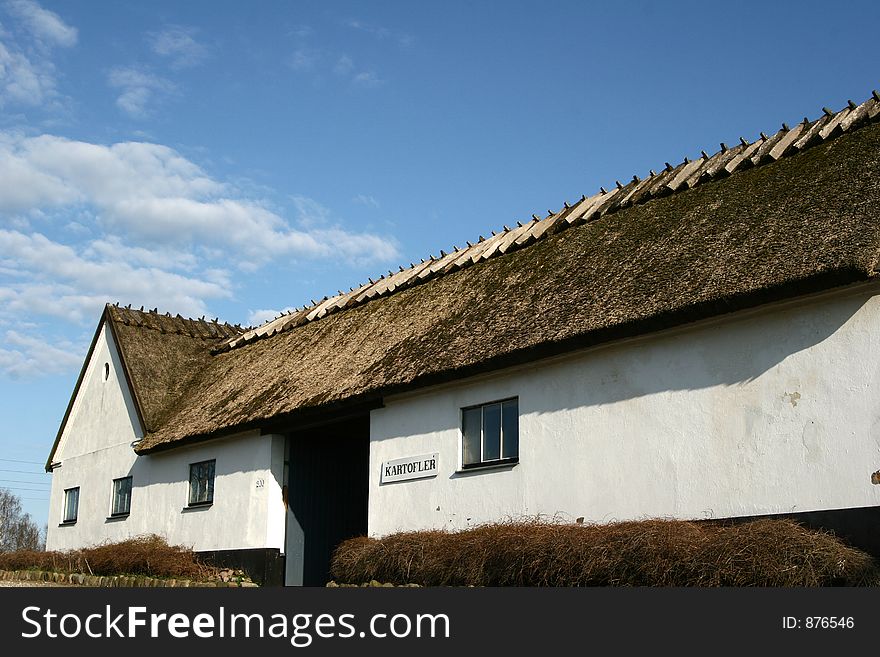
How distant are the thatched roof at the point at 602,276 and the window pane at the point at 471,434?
0.81 m

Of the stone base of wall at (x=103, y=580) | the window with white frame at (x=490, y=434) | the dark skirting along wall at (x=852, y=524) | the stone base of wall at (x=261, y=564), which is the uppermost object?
the window with white frame at (x=490, y=434)

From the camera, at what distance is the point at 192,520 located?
22812mm

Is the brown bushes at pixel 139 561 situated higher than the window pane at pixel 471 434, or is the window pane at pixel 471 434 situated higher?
the window pane at pixel 471 434

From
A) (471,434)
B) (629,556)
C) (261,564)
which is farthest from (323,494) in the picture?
(629,556)

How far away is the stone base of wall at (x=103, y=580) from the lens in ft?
62.1

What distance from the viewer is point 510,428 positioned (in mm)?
16109

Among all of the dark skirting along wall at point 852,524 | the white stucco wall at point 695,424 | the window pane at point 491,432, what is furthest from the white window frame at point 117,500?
the dark skirting along wall at point 852,524

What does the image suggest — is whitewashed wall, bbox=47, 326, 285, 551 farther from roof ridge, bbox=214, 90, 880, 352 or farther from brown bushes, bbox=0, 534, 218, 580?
roof ridge, bbox=214, 90, 880, 352

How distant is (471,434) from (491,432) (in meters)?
A: 0.47

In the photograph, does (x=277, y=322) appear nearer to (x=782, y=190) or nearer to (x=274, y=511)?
(x=274, y=511)

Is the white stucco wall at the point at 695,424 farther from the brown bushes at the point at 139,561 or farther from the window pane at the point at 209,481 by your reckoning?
the window pane at the point at 209,481

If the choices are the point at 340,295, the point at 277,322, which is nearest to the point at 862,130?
the point at 340,295

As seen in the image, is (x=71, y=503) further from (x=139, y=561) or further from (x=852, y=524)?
(x=852, y=524)

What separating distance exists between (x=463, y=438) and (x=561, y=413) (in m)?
2.26
